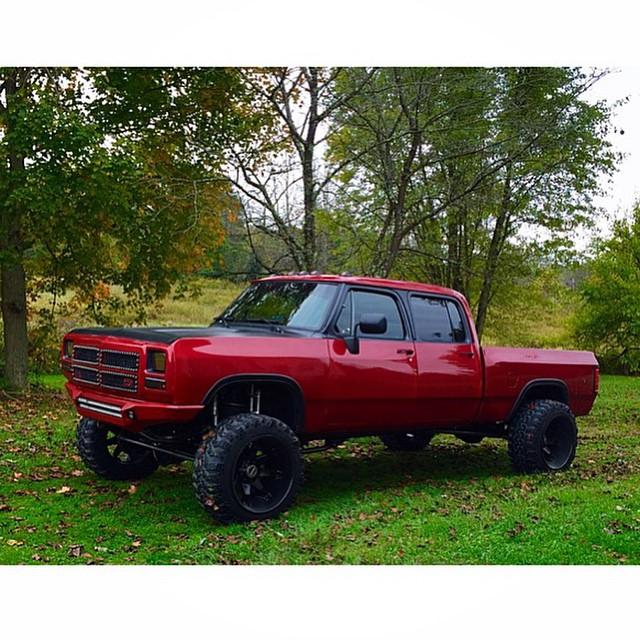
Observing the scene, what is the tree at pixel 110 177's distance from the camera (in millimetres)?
8656

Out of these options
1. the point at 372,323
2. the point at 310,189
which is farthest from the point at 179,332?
the point at 310,189

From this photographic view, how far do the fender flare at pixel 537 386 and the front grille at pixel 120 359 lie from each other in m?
3.18

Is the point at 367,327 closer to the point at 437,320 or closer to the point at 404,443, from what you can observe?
the point at 437,320

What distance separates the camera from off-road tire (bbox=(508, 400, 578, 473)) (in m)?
6.77

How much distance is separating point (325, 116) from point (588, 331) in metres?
3.78

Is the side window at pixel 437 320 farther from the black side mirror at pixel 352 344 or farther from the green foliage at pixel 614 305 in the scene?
the green foliage at pixel 614 305

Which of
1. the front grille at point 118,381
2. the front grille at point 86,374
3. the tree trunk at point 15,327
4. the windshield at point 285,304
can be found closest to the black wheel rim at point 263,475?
the front grille at point 118,381

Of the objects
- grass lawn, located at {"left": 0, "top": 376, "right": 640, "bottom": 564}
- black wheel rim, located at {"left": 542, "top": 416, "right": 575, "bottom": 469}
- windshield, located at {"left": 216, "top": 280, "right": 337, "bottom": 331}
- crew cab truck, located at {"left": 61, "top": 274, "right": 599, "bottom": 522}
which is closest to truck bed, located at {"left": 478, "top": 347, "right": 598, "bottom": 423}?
crew cab truck, located at {"left": 61, "top": 274, "right": 599, "bottom": 522}

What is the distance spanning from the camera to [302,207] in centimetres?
880

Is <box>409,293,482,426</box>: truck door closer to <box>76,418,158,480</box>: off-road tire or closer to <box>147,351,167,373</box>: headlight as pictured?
<box>147,351,167,373</box>: headlight

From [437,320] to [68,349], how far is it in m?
2.68

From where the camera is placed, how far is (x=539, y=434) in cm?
676

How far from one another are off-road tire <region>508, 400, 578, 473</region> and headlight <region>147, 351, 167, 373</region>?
320 cm

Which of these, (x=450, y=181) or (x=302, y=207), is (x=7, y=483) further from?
(x=450, y=181)
